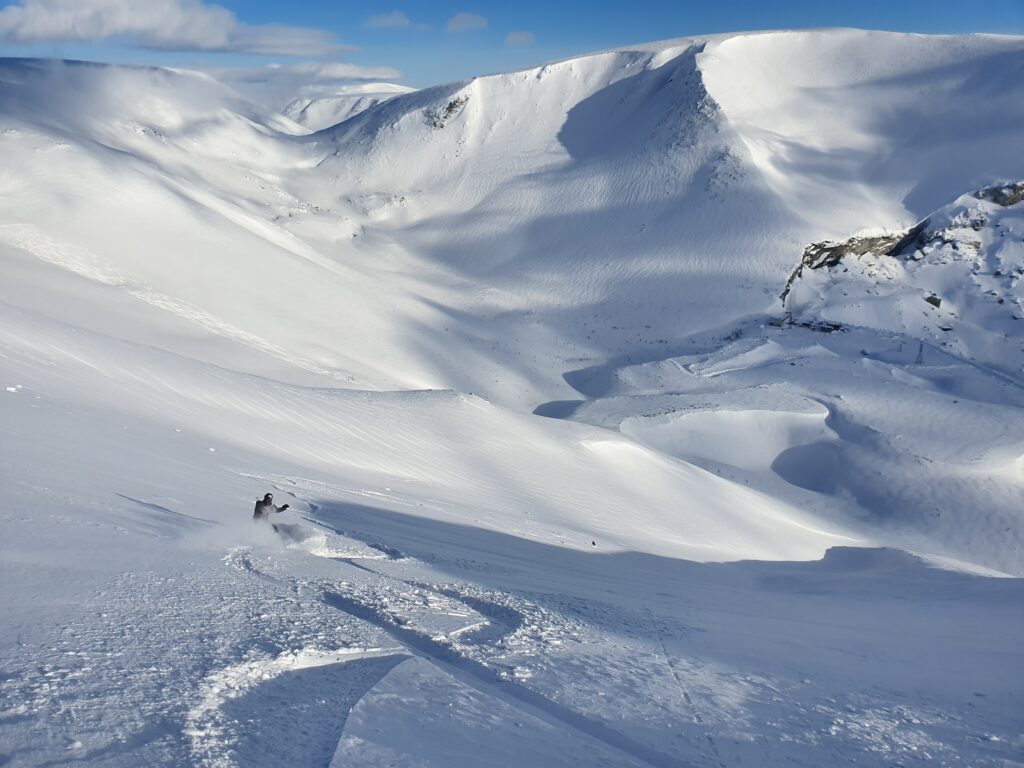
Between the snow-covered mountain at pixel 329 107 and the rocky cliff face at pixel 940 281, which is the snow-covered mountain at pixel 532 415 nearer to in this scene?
the rocky cliff face at pixel 940 281

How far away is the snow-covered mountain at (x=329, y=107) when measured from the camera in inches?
6117

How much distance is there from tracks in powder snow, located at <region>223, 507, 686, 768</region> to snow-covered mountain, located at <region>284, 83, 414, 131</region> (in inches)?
5937

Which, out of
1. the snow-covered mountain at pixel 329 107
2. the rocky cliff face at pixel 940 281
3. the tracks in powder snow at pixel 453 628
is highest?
the snow-covered mountain at pixel 329 107

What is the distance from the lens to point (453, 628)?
5906 mm

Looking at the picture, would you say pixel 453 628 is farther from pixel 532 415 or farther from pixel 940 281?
pixel 940 281

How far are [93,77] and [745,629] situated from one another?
55.6 m

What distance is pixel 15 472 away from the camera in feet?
22.7

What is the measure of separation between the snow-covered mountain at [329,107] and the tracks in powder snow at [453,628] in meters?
151

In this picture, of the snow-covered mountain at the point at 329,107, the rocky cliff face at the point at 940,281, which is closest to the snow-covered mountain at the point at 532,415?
the rocky cliff face at the point at 940,281

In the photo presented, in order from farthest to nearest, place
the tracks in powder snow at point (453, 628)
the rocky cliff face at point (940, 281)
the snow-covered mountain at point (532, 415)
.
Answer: the rocky cliff face at point (940, 281) → the snow-covered mountain at point (532, 415) → the tracks in powder snow at point (453, 628)

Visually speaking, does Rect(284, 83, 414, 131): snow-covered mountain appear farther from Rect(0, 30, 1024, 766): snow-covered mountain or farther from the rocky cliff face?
the rocky cliff face

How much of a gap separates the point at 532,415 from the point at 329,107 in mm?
158957

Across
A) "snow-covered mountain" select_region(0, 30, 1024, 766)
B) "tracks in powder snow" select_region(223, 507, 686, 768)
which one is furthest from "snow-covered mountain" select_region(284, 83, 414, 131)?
"tracks in powder snow" select_region(223, 507, 686, 768)

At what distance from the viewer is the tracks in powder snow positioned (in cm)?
461
